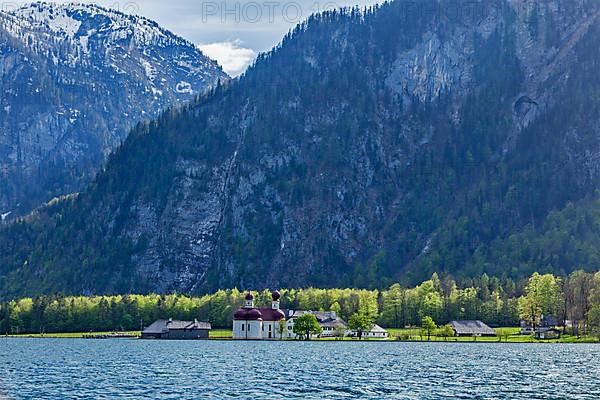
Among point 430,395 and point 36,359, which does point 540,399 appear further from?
point 36,359

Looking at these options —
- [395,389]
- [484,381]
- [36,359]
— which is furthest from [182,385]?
[36,359]

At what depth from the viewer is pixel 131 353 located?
155625mm

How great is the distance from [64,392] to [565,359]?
67720mm

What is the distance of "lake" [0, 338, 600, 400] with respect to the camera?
85.5m

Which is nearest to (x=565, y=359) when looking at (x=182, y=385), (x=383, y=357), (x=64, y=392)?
(x=383, y=357)

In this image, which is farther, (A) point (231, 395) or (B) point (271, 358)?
(B) point (271, 358)

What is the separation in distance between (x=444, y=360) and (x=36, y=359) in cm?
5496

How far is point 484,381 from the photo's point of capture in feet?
314

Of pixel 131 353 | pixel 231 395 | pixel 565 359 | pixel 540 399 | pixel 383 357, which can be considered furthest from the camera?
A: pixel 131 353

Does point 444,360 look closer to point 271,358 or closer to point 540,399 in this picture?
point 271,358

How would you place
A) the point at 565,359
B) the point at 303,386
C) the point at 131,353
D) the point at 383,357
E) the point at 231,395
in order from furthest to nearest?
the point at 131,353 → the point at 383,357 → the point at 565,359 → the point at 303,386 → the point at 231,395

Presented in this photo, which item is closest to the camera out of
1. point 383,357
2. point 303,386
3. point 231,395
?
point 231,395

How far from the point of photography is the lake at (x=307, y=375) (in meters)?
85.5

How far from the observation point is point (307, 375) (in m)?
105
